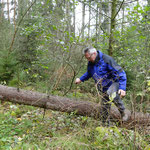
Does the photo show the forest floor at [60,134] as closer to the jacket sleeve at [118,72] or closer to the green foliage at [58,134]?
the green foliage at [58,134]

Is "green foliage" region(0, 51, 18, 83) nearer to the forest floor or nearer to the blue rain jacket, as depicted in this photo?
the forest floor

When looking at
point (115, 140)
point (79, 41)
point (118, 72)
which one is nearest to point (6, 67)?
point (79, 41)

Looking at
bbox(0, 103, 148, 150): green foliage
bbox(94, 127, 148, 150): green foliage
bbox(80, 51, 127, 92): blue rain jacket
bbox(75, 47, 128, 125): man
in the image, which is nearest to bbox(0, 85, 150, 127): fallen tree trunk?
bbox(0, 103, 148, 150): green foliage

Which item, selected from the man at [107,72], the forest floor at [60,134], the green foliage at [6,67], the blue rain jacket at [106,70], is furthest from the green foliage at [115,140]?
the green foliage at [6,67]

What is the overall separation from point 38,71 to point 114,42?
4566 millimetres

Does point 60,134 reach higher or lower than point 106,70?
lower

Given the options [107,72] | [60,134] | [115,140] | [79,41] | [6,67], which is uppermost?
[79,41]

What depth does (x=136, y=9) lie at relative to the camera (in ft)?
15.5

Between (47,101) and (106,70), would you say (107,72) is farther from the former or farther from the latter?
(47,101)

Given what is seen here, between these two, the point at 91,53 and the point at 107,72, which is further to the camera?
the point at 107,72

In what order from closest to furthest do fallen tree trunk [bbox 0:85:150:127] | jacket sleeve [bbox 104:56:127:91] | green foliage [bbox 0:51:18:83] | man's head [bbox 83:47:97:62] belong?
jacket sleeve [bbox 104:56:127:91], man's head [bbox 83:47:97:62], fallen tree trunk [bbox 0:85:150:127], green foliage [bbox 0:51:18:83]

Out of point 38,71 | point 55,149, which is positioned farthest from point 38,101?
point 38,71

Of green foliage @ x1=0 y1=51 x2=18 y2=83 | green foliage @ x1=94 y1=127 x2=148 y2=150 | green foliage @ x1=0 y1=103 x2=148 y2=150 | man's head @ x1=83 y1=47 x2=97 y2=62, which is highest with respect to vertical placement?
man's head @ x1=83 y1=47 x2=97 y2=62

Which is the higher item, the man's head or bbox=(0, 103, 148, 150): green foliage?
the man's head
